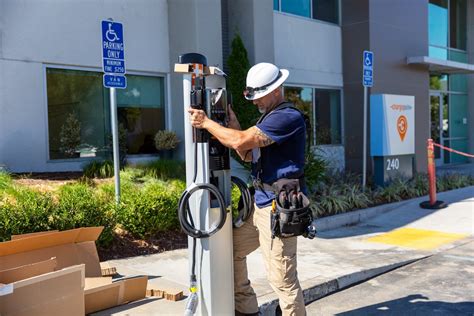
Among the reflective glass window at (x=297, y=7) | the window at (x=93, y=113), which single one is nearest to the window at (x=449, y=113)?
the reflective glass window at (x=297, y=7)

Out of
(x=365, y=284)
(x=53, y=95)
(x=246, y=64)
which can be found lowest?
(x=365, y=284)

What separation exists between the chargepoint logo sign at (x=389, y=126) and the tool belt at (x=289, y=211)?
7556 millimetres

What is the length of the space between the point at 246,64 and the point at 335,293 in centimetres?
607

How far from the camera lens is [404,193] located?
34.7ft

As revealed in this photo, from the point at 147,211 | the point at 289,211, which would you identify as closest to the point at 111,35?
the point at 147,211

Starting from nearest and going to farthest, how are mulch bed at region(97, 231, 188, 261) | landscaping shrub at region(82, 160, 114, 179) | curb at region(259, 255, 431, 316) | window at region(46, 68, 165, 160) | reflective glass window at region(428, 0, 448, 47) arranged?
curb at region(259, 255, 431, 316), mulch bed at region(97, 231, 188, 261), landscaping shrub at region(82, 160, 114, 179), window at region(46, 68, 165, 160), reflective glass window at region(428, 0, 448, 47)

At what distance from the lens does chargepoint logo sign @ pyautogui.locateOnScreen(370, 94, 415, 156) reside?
34.7 feet

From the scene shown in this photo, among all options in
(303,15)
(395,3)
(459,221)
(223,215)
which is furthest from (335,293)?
(395,3)

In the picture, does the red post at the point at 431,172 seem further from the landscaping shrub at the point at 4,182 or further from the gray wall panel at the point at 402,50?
the landscaping shrub at the point at 4,182

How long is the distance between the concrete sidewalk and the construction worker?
3.33ft

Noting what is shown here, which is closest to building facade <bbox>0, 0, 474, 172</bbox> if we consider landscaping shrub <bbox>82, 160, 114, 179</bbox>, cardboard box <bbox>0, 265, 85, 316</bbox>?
landscaping shrub <bbox>82, 160, 114, 179</bbox>

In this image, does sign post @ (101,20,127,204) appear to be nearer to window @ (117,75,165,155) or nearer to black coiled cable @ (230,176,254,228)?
black coiled cable @ (230,176,254,228)

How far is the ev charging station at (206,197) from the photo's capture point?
343cm

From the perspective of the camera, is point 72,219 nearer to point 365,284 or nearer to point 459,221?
point 365,284
